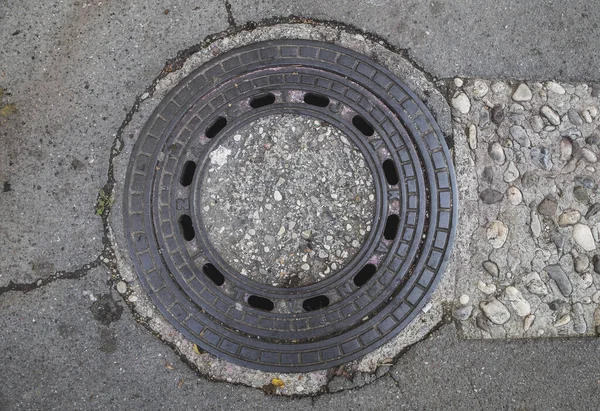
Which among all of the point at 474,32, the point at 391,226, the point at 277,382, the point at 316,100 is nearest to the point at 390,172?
the point at 391,226

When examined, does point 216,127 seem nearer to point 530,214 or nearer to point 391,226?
point 391,226

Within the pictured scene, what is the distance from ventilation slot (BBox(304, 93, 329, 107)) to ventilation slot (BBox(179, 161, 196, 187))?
71 centimetres

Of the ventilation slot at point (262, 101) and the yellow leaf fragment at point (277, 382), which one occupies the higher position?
the ventilation slot at point (262, 101)

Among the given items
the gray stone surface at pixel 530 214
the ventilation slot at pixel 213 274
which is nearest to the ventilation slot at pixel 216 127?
the ventilation slot at pixel 213 274

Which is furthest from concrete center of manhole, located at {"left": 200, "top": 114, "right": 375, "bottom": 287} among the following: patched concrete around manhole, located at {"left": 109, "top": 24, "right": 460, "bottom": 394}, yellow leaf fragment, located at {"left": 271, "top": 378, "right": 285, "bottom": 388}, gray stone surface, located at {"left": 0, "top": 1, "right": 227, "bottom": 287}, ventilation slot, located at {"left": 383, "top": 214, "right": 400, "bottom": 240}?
gray stone surface, located at {"left": 0, "top": 1, "right": 227, "bottom": 287}

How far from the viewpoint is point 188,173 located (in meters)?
2.56

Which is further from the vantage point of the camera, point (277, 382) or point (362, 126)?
point (362, 126)

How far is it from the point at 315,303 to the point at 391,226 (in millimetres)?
581

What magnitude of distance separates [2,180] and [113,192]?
0.59 meters

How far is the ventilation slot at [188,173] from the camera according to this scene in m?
2.54

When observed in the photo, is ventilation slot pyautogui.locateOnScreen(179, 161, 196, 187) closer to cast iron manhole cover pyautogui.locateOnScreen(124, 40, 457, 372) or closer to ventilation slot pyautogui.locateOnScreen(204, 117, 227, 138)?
cast iron manhole cover pyautogui.locateOnScreen(124, 40, 457, 372)

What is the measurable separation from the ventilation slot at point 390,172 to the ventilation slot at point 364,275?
1.52ft

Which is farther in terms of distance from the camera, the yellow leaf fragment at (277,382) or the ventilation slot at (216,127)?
the ventilation slot at (216,127)

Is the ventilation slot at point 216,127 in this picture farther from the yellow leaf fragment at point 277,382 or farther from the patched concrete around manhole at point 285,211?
the yellow leaf fragment at point 277,382
